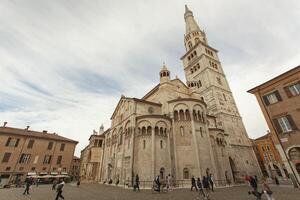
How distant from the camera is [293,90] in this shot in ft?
53.3

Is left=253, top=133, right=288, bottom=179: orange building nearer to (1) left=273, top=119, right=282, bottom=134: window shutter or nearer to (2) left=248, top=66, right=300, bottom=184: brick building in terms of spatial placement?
(2) left=248, top=66, right=300, bottom=184: brick building

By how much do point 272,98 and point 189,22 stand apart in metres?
40.5

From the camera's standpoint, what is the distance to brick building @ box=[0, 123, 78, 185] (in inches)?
1273

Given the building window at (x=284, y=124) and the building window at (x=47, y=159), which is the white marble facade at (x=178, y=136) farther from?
the building window at (x=47, y=159)

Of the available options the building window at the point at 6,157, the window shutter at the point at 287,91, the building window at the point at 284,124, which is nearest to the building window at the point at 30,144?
the building window at the point at 6,157

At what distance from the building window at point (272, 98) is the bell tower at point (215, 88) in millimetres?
14260

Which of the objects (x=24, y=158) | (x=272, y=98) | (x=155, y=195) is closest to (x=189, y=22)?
(x=272, y=98)

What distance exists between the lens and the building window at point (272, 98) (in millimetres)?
17252

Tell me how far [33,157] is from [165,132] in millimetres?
31608

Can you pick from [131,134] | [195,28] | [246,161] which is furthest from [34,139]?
[195,28]

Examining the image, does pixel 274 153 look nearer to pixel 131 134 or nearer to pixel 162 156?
pixel 162 156

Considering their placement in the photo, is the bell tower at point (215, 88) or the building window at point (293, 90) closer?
the building window at point (293, 90)

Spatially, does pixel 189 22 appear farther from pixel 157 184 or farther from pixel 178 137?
pixel 157 184

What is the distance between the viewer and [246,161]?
98.6 ft
